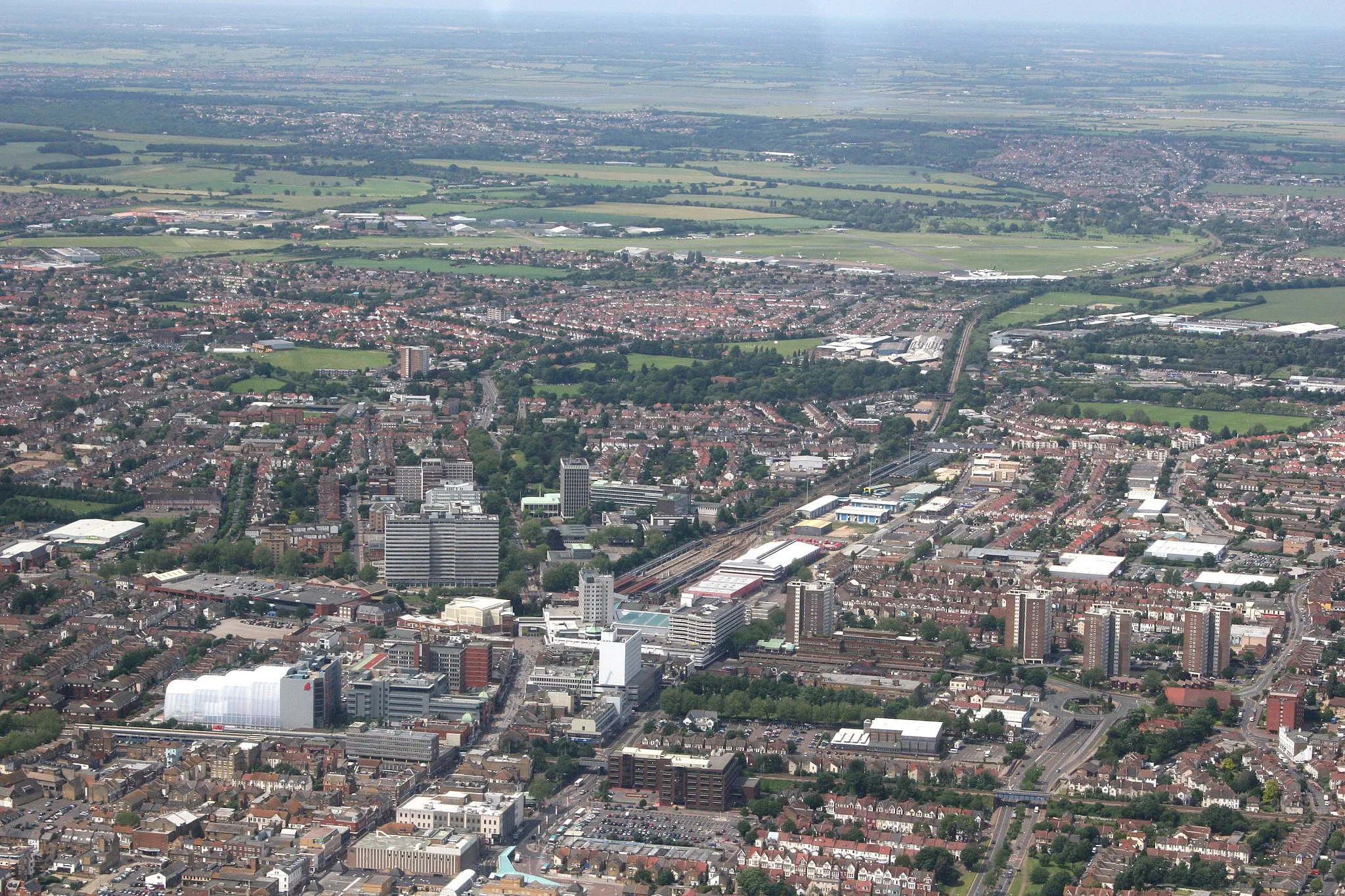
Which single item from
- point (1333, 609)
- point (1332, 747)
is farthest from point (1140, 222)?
point (1332, 747)

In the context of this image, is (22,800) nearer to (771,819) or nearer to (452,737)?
(452,737)

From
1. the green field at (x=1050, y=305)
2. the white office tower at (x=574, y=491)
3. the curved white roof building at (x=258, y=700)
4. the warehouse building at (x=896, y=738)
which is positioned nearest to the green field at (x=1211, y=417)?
the green field at (x=1050, y=305)

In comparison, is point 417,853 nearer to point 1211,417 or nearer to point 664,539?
point 664,539

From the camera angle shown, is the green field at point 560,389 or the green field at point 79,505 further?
the green field at point 560,389

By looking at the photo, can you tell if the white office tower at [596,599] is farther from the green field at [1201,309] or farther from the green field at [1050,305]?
the green field at [1201,309]

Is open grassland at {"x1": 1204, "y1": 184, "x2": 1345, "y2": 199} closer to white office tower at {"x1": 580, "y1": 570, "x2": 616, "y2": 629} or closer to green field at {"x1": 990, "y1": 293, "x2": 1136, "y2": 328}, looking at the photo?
green field at {"x1": 990, "y1": 293, "x2": 1136, "y2": 328}

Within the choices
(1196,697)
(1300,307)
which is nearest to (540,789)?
(1196,697)

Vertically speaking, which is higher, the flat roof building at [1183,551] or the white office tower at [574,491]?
the white office tower at [574,491]

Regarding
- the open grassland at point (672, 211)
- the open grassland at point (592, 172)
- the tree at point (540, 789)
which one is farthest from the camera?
the open grassland at point (592, 172)
